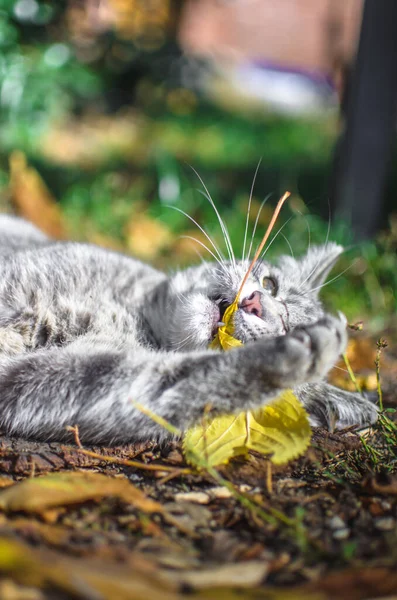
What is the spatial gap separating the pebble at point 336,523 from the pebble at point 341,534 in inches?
0.5

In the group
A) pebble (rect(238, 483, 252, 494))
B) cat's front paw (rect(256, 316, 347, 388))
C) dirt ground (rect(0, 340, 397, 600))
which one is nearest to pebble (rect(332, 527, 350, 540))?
dirt ground (rect(0, 340, 397, 600))

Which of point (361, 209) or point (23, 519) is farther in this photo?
point (361, 209)

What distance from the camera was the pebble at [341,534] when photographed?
131 cm

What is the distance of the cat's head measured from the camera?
1.88 meters

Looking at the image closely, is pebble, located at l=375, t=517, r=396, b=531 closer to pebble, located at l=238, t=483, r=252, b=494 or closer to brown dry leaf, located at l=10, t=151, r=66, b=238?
pebble, located at l=238, t=483, r=252, b=494

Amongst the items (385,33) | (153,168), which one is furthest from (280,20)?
(385,33)

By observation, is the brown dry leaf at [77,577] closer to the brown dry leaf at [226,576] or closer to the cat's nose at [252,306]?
the brown dry leaf at [226,576]

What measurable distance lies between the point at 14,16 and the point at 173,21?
2998 millimetres

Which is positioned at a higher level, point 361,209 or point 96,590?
point 96,590

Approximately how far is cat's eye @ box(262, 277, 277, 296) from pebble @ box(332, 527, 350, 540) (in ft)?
3.36

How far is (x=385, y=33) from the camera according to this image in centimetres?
336

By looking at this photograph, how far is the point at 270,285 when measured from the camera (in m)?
2.25

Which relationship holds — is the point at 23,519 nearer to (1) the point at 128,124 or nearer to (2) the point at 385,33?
(2) the point at 385,33

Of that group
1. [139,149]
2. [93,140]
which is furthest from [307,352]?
[93,140]
